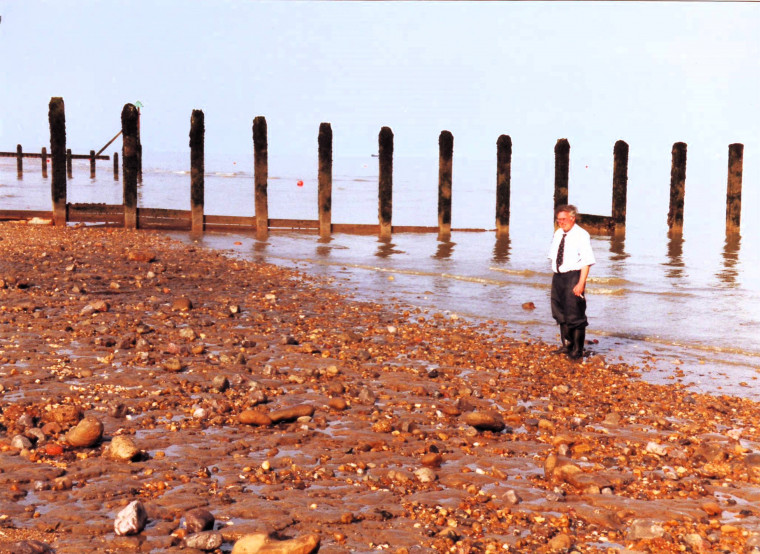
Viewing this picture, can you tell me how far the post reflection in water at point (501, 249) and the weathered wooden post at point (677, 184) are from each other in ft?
14.3

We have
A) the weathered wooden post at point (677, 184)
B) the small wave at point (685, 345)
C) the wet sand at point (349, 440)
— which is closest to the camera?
the wet sand at point (349, 440)

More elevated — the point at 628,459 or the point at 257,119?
the point at 257,119

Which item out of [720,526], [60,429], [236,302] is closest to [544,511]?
[720,526]

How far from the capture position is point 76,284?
447 inches

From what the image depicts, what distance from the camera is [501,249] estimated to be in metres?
20.7

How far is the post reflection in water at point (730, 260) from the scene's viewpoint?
1684cm

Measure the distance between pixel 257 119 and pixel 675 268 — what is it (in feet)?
32.9

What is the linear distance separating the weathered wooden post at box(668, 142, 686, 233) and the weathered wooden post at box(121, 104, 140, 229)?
42.3 feet

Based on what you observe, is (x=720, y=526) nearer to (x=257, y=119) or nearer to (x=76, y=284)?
(x=76, y=284)

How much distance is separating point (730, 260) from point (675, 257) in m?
1.23

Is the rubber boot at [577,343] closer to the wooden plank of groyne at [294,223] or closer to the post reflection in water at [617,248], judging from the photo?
the post reflection in water at [617,248]

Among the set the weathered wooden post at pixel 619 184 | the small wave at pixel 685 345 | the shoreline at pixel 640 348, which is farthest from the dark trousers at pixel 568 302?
the weathered wooden post at pixel 619 184

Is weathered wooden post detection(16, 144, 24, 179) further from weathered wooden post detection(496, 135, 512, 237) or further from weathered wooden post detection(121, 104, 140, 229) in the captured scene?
weathered wooden post detection(496, 135, 512, 237)

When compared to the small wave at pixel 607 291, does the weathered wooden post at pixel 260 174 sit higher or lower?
higher
